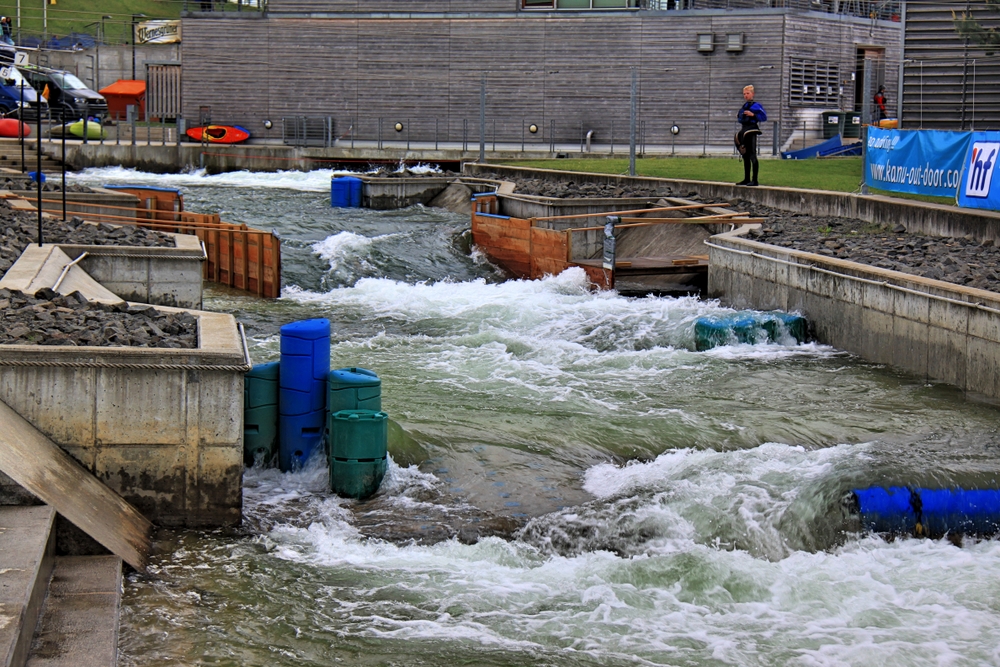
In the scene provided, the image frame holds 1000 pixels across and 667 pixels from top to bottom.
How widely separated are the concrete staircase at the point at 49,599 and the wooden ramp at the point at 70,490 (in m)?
0.19

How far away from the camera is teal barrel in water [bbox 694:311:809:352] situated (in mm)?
15734

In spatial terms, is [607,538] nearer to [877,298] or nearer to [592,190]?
[877,298]

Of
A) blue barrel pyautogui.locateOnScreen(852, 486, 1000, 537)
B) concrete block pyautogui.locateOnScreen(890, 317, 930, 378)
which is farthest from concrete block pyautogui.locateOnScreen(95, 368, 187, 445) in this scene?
concrete block pyautogui.locateOnScreen(890, 317, 930, 378)

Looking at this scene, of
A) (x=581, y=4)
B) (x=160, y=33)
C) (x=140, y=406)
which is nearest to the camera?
(x=140, y=406)

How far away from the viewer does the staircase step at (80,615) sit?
21.1 feet

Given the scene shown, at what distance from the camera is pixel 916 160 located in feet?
62.8

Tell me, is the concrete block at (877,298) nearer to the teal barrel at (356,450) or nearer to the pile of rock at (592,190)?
the teal barrel at (356,450)

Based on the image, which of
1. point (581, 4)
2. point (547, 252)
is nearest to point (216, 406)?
point (547, 252)

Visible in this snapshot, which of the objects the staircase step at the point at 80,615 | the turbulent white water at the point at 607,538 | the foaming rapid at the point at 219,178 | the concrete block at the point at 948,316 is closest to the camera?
the staircase step at the point at 80,615

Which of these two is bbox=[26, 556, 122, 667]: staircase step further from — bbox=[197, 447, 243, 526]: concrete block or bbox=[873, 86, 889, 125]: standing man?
bbox=[873, 86, 889, 125]: standing man

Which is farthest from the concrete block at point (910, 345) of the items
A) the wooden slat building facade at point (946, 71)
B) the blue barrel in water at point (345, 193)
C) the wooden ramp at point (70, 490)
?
the blue barrel in water at point (345, 193)

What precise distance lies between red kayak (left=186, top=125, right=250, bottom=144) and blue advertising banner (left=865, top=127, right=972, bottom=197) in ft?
93.3

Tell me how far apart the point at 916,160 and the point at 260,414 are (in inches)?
517

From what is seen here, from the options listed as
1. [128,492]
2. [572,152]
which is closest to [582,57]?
[572,152]
